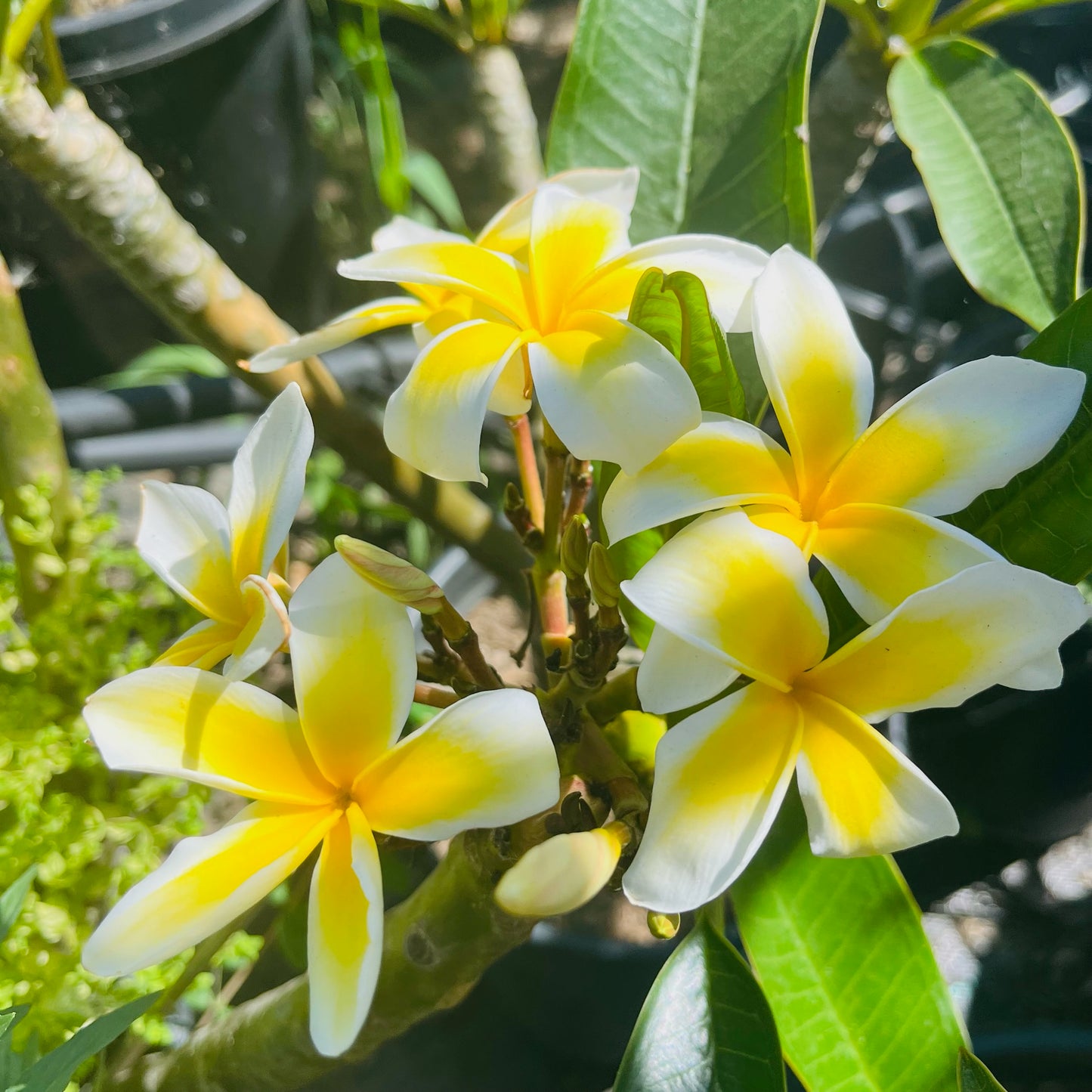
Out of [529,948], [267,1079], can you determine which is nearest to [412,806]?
[267,1079]

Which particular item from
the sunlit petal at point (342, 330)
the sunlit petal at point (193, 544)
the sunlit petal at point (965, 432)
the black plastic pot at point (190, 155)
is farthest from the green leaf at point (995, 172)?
the black plastic pot at point (190, 155)

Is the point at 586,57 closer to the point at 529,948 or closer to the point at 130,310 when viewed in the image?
the point at 529,948

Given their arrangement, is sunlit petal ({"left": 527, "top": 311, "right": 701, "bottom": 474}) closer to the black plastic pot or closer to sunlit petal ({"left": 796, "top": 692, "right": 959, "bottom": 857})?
sunlit petal ({"left": 796, "top": 692, "right": 959, "bottom": 857})

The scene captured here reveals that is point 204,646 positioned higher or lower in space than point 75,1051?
higher

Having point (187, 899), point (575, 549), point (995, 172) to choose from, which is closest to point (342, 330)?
point (575, 549)

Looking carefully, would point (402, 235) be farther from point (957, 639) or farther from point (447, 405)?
point (957, 639)

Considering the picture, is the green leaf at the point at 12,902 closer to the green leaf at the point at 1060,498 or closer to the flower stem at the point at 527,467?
the flower stem at the point at 527,467
